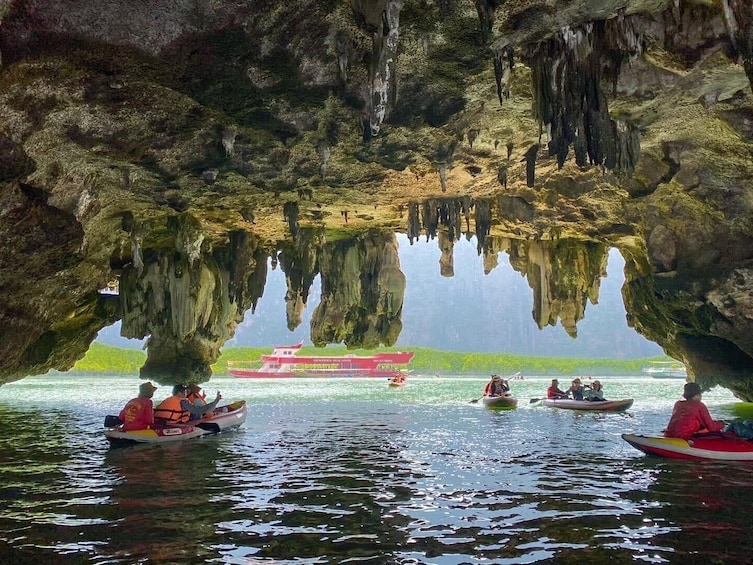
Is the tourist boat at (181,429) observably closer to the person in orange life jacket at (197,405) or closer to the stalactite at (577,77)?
the person in orange life jacket at (197,405)

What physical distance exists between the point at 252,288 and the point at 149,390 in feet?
30.7

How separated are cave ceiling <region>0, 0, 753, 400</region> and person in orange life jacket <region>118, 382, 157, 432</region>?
4.03m

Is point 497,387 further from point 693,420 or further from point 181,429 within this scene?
point 181,429

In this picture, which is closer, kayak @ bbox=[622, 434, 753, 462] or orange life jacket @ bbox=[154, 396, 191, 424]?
kayak @ bbox=[622, 434, 753, 462]

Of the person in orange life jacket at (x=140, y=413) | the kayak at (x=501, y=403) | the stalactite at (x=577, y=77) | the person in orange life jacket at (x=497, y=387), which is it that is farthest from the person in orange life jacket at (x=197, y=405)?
the person in orange life jacket at (x=497, y=387)

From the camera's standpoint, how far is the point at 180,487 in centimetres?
1002

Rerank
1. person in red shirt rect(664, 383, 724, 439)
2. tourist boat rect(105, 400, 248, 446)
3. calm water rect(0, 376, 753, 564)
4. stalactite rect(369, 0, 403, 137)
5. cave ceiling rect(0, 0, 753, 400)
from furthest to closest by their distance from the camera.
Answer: tourist boat rect(105, 400, 248, 446) < person in red shirt rect(664, 383, 724, 439) < cave ceiling rect(0, 0, 753, 400) < stalactite rect(369, 0, 403, 137) < calm water rect(0, 376, 753, 564)

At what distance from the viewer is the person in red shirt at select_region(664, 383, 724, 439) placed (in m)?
13.0

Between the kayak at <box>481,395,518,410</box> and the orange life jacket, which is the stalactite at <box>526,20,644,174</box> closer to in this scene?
the orange life jacket

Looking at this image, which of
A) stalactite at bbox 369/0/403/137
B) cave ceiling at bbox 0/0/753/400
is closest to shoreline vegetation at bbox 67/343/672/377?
cave ceiling at bbox 0/0/753/400

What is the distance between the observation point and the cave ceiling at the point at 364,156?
351 inches

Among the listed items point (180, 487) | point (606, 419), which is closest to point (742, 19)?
point (180, 487)

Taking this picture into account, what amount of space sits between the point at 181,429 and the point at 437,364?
103 metres

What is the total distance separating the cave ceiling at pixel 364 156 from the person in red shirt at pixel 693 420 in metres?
5.01
